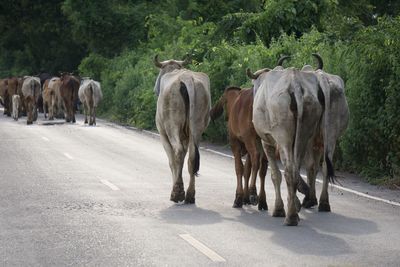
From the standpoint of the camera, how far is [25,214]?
11734 mm

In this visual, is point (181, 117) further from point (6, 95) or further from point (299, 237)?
point (6, 95)

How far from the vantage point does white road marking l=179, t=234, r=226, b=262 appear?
873cm

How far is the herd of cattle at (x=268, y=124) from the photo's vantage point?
1099 centimetres

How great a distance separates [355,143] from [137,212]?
21.2ft

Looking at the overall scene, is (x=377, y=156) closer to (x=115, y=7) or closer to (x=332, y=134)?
(x=332, y=134)

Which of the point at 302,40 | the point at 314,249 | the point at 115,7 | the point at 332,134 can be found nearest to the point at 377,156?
the point at 332,134

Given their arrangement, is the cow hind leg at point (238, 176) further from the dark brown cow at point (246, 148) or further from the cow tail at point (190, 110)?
the cow tail at point (190, 110)

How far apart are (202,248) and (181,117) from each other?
4.31 meters

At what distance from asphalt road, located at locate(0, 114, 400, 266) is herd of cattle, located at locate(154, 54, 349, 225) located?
15.9 inches

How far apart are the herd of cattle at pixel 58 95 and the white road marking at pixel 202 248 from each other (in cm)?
2594

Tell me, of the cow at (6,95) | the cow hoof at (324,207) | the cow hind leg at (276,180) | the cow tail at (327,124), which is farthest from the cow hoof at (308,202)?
the cow at (6,95)

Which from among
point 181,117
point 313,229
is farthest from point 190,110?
point 313,229

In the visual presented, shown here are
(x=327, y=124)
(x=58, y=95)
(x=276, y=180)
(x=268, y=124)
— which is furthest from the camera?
(x=58, y=95)

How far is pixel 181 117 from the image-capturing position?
1333cm
